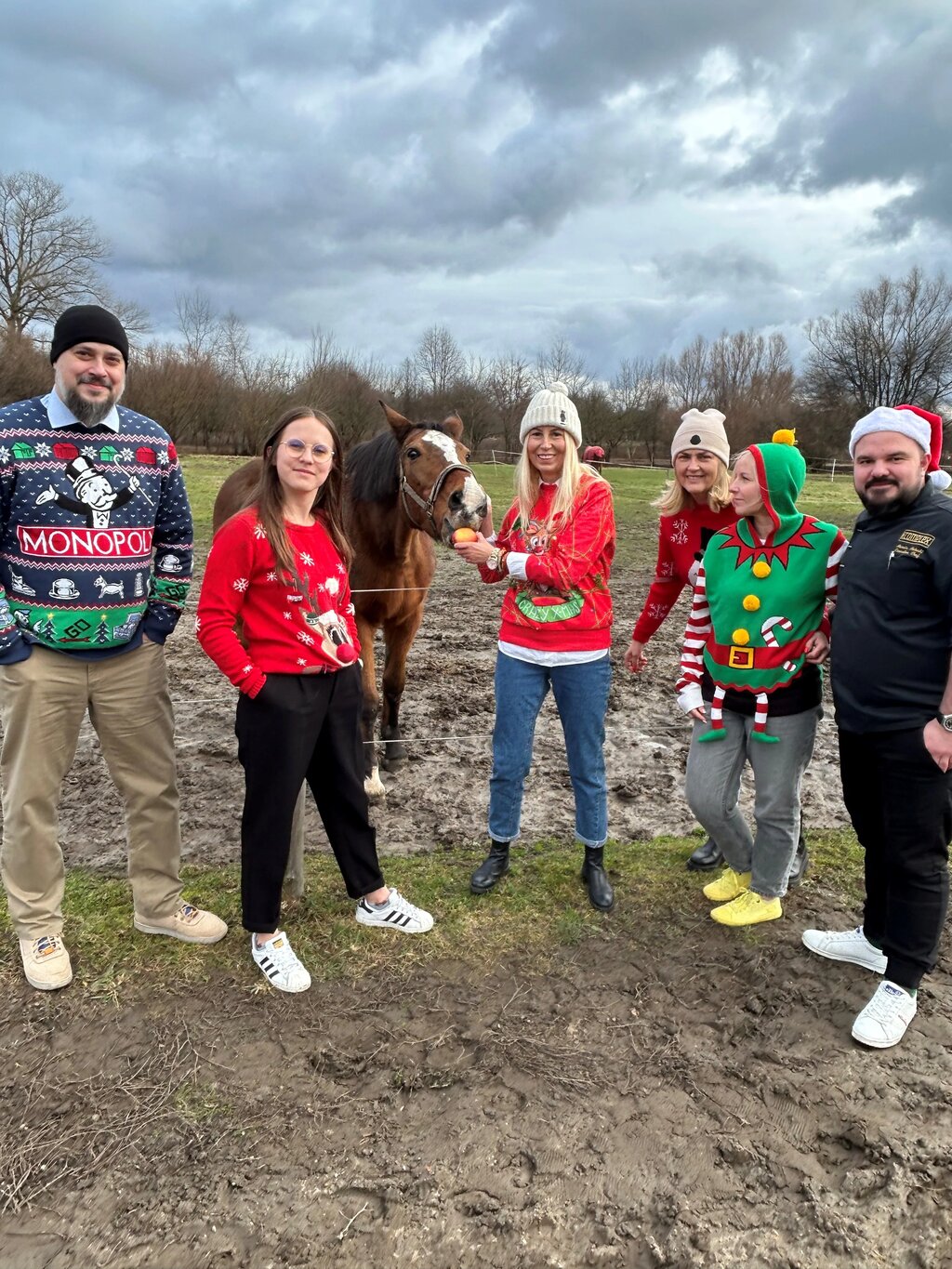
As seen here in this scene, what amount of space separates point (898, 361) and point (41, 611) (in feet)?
184

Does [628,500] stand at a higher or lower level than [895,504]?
lower

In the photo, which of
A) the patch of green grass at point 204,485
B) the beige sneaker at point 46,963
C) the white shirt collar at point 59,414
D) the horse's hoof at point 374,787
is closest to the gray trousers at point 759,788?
the horse's hoof at point 374,787

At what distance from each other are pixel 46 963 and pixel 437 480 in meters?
2.71

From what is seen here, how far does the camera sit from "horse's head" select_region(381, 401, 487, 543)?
3.74 m

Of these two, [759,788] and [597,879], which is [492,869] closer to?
[597,879]

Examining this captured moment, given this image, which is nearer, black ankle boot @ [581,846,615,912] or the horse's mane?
black ankle boot @ [581,846,615,912]

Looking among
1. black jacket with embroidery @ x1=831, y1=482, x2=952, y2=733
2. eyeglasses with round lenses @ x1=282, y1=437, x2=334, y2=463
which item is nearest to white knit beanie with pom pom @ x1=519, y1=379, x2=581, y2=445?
eyeglasses with round lenses @ x1=282, y1=437, x2=334, y2=463

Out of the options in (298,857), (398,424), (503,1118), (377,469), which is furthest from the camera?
(377,469)

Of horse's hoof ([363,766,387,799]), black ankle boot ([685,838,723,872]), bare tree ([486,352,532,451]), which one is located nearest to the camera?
black ankle boot ([685,838,723,872])

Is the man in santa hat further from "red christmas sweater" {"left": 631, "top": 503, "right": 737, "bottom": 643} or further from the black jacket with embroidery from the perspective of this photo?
"red christmas sweater" {"left": 631, "top": 503, "right": 737, "bottom": 643}

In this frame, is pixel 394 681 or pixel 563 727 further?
pixel 394 681

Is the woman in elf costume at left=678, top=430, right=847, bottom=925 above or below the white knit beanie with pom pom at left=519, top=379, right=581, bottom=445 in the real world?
below

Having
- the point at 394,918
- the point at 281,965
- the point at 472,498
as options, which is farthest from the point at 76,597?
the point at 472,498

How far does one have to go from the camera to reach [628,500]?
2175 centimetres
